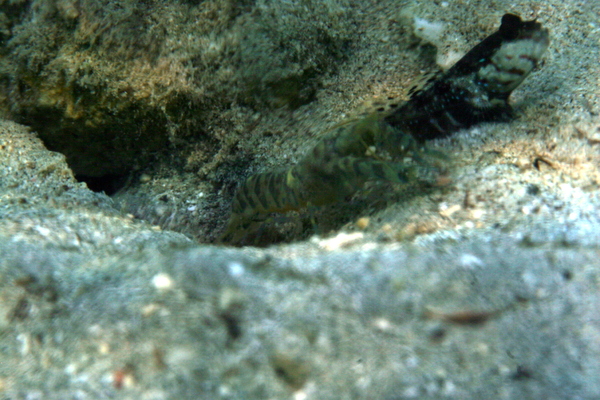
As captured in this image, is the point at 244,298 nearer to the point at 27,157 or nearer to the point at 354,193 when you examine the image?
the point at 354,193

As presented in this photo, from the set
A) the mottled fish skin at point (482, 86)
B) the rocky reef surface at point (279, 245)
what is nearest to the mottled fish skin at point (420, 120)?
the mottled fish skin at point (482, 86)

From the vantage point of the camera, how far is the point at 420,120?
2.12 m

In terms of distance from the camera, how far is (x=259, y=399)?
1039 millimetres

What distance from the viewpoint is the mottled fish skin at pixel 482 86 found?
199 centimetres

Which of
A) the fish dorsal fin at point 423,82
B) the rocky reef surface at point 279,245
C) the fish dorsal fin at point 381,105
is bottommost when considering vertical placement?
the rocky reef surface at point 279,245

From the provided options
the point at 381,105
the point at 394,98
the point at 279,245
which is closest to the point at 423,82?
the point at 394,98

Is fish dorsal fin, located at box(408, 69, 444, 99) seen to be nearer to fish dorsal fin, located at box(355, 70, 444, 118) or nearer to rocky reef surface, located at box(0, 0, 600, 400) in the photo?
fish dorsal fin, located at box(355, 70, 444, 118)

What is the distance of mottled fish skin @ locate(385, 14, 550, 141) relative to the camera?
1.99 m

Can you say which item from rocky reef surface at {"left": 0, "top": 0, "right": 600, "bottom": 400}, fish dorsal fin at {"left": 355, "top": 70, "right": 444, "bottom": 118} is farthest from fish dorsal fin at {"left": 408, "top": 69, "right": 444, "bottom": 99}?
rocky reef surface at {"left": 0, "top": 0, "right": 600, "bottom": 400}

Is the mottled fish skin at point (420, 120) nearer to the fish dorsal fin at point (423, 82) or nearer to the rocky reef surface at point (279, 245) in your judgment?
the fish dorsal fin at point (423, 82)

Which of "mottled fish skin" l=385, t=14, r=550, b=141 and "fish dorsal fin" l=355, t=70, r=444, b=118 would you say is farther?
"fish dorsal fin" l=355, t=70, r=444, b=118

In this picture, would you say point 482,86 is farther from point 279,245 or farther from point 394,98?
point 279,245

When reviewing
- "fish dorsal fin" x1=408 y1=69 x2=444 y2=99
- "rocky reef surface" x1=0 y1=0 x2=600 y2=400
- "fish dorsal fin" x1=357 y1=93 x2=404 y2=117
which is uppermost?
"fish dorsal fin" x1=408 y1=69 x2=444 y2=99

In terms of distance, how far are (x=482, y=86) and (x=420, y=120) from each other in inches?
14.8
